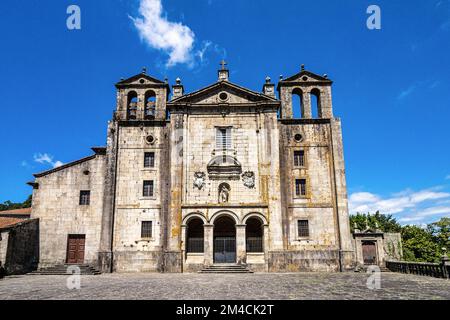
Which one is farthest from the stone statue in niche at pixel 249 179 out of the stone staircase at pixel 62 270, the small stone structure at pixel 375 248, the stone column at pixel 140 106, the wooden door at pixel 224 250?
the stone staircase at pixel 62 270

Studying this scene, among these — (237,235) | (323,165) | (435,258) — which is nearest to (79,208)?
(237,235)

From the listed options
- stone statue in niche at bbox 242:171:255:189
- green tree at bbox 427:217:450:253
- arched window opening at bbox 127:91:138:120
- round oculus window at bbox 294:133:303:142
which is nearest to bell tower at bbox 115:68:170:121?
arched window opening at bbox 127:91:138:120

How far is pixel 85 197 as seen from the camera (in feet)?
87.7

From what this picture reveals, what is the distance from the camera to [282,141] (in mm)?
27281

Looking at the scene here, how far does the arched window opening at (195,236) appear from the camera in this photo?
25672 millimetres

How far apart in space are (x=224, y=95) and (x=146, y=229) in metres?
12.4

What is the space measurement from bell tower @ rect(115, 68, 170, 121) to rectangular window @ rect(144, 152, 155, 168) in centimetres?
302

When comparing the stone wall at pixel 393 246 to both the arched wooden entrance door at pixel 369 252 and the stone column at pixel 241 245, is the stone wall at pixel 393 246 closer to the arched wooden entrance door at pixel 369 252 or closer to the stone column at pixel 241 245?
the arched wooden entrance door at pixel 369 252

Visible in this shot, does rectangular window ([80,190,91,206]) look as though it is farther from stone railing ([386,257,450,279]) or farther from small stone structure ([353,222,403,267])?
stone railing ([386,257,450,279])

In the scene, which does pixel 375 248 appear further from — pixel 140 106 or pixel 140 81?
pixel 140 81

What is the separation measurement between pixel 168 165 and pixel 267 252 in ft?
32.9

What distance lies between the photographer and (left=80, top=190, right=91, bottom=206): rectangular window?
2661cm

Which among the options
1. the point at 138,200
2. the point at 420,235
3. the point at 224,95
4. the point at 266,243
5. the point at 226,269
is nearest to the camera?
the point at 226,269

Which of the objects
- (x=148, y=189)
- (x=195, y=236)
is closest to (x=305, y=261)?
(x=195, y=236)
